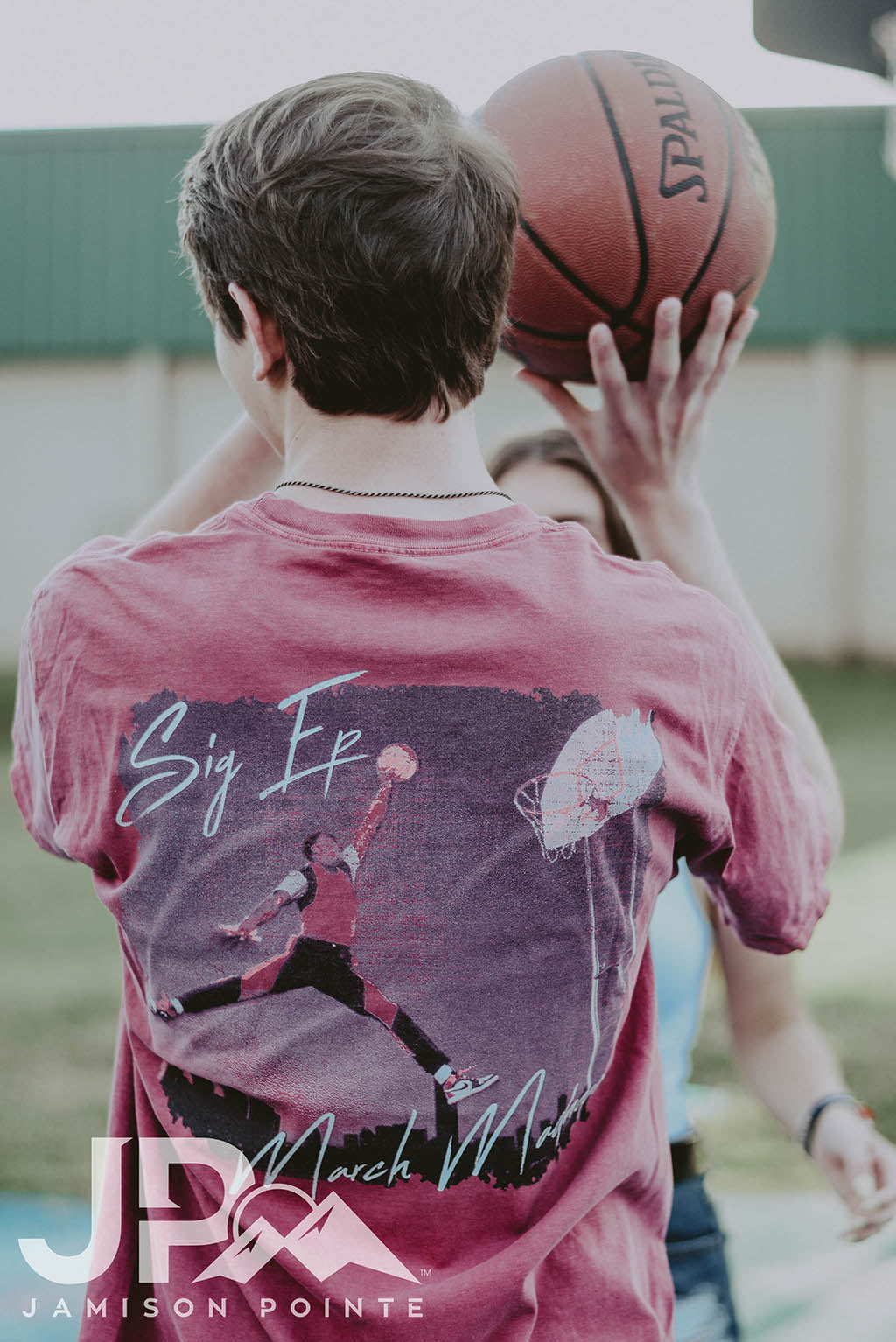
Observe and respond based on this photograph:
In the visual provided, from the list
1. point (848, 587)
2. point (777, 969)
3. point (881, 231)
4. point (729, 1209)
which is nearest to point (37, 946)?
point (729, 1209)

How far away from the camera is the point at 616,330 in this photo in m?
1.73

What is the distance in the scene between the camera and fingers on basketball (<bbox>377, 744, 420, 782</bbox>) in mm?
1118

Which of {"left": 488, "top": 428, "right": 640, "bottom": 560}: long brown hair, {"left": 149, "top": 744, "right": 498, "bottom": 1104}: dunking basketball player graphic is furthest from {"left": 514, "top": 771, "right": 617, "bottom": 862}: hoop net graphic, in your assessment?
{"left": 488, "top": 428, "right": 640, "bottom": 560}: long brown hair

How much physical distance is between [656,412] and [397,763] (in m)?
0.75

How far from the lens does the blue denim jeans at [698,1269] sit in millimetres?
1926

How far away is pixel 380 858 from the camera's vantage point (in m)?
1.12

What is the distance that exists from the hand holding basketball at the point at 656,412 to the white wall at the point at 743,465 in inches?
499

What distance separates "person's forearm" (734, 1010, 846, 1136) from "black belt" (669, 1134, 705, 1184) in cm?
14

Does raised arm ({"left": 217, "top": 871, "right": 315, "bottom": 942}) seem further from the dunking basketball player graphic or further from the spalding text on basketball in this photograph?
the spalding text on basketball

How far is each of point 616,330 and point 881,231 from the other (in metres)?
14.3

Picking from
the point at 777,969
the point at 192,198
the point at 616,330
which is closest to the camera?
the point at 192,198

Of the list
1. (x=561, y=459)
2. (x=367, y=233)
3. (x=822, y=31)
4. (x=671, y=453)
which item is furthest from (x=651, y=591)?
(x=822, y=31)

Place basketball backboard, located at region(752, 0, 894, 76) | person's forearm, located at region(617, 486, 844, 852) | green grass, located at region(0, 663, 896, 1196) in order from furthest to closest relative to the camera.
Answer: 1. green grass, located at region(0, 663, 896, 1196)
2. basketball backboard, located at region(752, 0, 894, 76)
3. person's forearm, located at region(617, 486, 844, 852)

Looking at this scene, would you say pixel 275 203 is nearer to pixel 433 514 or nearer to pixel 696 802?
pixel 433 514
